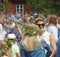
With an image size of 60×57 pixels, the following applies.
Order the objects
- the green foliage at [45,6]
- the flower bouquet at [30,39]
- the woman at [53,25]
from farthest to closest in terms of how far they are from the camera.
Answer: the green foliage at [45,6]
the woman at [53,25]
the flower bouquet at [30,39]

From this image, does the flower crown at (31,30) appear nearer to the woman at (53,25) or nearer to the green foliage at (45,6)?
the woman at (53,25)

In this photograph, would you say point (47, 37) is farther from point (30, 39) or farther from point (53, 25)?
point (53, 25)

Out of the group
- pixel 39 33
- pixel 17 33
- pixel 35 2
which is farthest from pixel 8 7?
pixel 39 33

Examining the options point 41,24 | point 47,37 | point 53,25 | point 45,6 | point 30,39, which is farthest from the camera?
point 45,6

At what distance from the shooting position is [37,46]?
8.73 meters

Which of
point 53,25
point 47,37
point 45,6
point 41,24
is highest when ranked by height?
point 41,24

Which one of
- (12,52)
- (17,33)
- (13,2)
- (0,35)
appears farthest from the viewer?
(13,2)

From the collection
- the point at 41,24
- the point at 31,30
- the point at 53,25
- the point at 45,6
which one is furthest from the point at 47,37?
the point at 45,6

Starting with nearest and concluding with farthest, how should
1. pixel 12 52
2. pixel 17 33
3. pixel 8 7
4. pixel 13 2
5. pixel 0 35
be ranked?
pixel 12 52 < pixel 0 35 < pixel 17 33 < pixel 8 7 < pixel 13 2

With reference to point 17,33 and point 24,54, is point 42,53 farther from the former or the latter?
point 17,33

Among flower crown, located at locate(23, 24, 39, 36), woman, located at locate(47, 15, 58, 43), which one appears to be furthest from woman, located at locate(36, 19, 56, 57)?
woman, located at locate(47, 15, 58, 43)

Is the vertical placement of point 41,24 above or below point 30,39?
above

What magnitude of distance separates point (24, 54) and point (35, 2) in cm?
4468

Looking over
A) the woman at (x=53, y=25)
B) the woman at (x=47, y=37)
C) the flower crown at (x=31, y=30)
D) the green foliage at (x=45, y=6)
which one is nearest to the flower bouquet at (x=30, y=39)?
the flower crown at (x=31, y=30)
